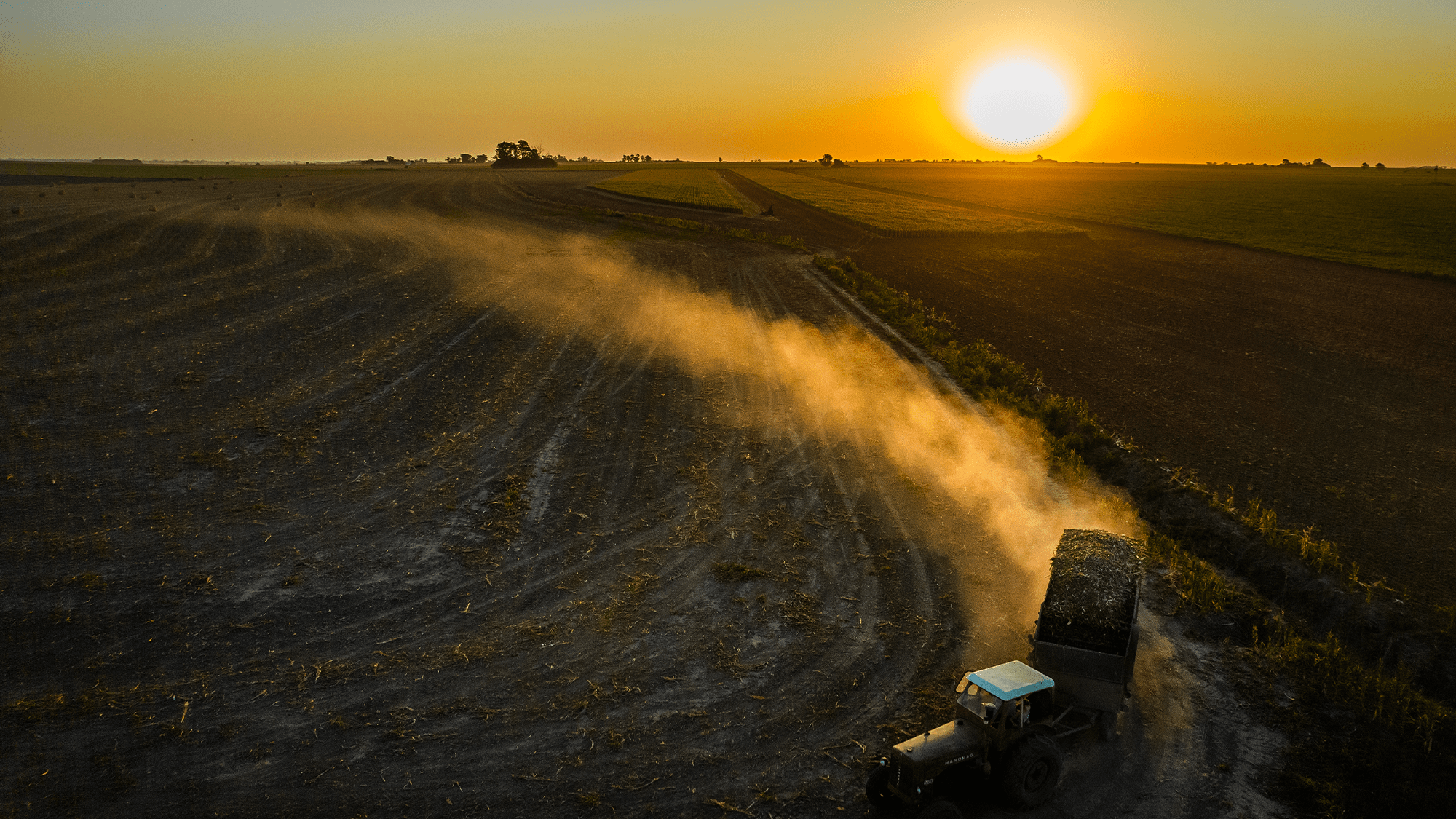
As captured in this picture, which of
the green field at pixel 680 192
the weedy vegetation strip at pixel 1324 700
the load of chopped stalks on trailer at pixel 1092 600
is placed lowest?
the weedy vegetation strip at pixel 1324 700

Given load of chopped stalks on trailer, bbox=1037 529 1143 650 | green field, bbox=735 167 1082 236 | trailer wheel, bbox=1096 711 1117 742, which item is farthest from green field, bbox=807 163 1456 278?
trailer wheel, bbox=1096 711 1117 742

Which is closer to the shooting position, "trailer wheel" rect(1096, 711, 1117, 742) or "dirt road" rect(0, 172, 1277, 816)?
"dirt road" rect(0, 172, 1277, 816)

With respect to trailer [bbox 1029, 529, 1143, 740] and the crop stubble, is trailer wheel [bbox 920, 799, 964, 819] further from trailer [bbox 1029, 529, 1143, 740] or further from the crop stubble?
trailer [bbox 1029, 529, 1143, 740]

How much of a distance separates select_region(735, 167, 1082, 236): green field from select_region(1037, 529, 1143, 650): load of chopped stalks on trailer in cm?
5865

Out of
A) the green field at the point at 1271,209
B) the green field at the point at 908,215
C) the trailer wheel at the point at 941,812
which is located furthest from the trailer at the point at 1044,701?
the green field at the point at 908,215

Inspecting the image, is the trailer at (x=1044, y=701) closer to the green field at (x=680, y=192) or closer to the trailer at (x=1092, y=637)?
the trailer at (x=1092, y=637)

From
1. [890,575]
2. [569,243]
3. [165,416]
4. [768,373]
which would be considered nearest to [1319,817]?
[890,575]

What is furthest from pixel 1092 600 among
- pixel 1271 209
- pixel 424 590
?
pixel 1271 209

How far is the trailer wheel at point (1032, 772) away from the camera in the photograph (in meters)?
8.08

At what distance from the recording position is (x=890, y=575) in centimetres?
1291

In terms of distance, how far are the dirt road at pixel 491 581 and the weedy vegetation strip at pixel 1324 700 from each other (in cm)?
65

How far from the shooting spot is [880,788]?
8.09 metres

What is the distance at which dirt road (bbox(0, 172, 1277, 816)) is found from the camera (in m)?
8.66

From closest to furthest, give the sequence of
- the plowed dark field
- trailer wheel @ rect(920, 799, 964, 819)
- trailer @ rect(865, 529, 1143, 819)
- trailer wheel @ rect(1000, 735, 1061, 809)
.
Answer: trailer wheel @ rect(920, 799, 964, 819) < trailer @ rect(865, 529, 1143, 819) < trailer wheel @ rect(1000, 735, 1061, 809) < the plowed dark field
